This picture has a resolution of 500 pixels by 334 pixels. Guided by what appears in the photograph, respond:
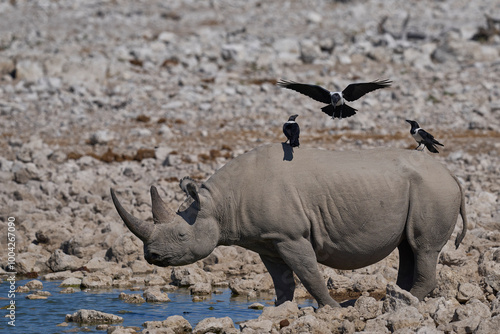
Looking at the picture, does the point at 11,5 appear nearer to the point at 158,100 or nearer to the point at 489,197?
the point at 158,100

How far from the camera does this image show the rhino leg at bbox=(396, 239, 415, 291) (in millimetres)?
9516

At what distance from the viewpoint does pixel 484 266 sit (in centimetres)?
1012

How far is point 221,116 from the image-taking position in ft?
84.5

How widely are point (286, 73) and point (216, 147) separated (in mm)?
9881

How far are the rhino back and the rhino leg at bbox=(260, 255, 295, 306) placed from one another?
17.9 inches

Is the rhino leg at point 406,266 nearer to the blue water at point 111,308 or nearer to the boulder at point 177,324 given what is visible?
the blue water at point 111,308

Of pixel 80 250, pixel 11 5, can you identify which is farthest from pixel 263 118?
pixel 11 5

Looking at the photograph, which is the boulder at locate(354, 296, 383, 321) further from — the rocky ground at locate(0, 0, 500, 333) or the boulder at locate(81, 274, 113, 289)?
the boulder at locate(81, 274, 113, 289)

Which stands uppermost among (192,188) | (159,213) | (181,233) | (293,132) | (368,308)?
(293,132)

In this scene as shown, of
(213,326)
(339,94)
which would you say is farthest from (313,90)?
(213,326)

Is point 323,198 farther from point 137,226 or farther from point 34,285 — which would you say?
point 34,285

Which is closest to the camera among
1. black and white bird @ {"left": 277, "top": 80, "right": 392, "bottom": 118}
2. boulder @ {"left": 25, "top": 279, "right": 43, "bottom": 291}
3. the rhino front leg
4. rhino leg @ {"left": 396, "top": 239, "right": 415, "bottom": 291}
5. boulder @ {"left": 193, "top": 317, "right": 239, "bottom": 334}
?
the rhino front leg

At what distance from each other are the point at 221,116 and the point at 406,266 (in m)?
16.6


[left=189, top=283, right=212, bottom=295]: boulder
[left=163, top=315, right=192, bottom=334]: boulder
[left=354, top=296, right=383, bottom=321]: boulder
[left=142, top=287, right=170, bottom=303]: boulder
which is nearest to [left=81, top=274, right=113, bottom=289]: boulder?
[left=142, top=287, right=170, bottom=303]: boulder
